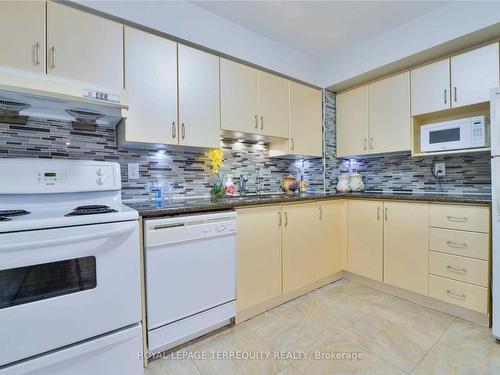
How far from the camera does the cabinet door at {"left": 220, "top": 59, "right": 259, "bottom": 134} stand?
202 centimetres

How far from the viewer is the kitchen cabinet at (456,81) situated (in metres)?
1.87

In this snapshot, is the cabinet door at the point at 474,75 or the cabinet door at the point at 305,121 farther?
the cabinet door at the point at 305,121

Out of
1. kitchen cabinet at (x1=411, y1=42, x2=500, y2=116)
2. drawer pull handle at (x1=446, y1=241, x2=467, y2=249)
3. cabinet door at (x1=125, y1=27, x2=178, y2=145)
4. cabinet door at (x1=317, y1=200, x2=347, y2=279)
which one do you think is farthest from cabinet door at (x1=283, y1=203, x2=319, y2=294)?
kitchen cabinet at (x1=411, y1=42, x2=500, y2=116)

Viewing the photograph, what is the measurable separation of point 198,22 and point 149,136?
38.8 inches

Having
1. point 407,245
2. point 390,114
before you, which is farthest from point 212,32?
point 407,245

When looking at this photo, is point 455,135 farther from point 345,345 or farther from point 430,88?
point 345,345

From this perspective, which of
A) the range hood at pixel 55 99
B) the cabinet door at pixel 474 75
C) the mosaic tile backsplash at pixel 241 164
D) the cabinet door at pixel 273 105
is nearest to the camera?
the range hood at pixel 55 99

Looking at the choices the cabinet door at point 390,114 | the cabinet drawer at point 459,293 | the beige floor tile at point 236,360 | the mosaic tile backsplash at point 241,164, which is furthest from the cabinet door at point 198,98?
the cabinet drawer at point 459,293

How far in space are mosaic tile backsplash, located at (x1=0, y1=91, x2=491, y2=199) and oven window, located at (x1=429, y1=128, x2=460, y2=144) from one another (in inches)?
12.5

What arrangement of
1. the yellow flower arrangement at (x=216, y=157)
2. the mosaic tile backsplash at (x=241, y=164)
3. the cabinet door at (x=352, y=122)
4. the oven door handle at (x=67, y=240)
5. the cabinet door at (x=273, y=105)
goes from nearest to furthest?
the oven door handle at (x=67, y=240) < the mosaic tile backsplash at (x=241, y=164) < the yellow flower arrangement at (x=216, y=157) < the cabinet door at (x=273, y=105) < the cabinet door at (x=352, y=122)

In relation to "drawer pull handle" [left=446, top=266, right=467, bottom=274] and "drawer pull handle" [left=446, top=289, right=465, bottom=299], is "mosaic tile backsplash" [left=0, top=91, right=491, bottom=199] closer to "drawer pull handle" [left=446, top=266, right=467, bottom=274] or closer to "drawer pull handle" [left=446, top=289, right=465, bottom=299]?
"drawer pull handle" [left=446, top=266, right=467, bottom=274]

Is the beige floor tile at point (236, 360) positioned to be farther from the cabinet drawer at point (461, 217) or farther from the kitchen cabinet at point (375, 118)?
the kitchen cabinet at point (375, 118)

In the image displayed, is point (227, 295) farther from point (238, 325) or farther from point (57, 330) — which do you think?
point (57, 330)

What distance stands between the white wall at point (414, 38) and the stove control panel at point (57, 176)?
7.85ft
